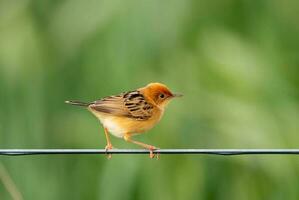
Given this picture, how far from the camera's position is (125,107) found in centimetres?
683

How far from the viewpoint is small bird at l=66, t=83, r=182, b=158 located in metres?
6.71

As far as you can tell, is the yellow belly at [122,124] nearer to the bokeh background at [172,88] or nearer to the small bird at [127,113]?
the small bird at [127,113]

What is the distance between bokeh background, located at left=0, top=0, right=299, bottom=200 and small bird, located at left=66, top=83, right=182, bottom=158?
616 millimetres

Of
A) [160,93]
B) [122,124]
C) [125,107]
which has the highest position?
[160,93]

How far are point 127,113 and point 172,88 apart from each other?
0.88 m

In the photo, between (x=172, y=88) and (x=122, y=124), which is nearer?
(x=122, y=124)

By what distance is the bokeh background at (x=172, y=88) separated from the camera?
24.8 ft

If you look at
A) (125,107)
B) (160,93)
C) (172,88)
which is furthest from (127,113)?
(172,88)

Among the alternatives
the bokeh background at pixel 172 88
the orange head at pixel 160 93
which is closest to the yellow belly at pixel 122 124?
the orange head at pixel 160 93

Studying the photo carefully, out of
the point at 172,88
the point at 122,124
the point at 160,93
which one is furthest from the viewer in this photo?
the point at 172,88

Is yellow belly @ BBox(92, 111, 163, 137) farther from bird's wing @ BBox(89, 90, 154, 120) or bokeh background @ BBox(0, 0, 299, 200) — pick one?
bokeh background @ BBox(0, 0, 299, 200)

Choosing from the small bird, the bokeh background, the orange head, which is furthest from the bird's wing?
the bokeh background

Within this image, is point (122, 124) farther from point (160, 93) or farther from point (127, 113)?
point (160, 93)

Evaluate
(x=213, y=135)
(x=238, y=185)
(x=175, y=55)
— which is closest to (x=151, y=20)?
(x=175, y=55)
